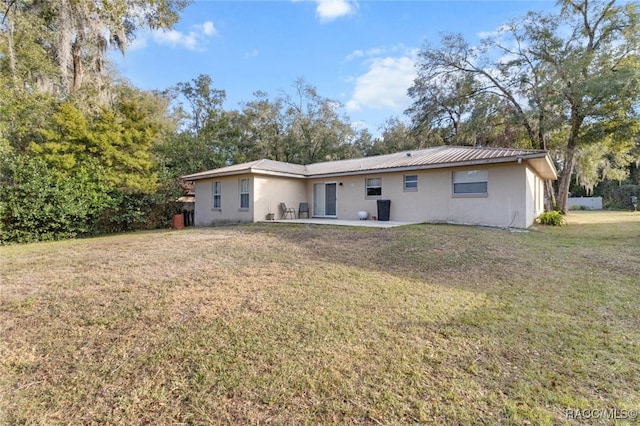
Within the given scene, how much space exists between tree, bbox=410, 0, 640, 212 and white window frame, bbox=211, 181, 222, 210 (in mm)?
14565

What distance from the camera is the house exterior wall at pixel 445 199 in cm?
973

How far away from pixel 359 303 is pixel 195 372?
1909 mm

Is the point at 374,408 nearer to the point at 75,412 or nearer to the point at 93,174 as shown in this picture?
the point at 75,412

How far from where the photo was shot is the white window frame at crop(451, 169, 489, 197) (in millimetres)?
10227

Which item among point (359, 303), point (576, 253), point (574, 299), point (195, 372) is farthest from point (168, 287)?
point (576, 253)

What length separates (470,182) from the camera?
10.5 metres

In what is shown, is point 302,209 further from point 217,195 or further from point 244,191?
point 217,195

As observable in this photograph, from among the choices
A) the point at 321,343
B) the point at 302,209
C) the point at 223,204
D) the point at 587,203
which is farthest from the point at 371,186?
the point at 587,203

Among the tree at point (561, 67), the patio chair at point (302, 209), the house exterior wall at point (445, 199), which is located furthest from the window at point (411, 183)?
the tree at point (561, 67)

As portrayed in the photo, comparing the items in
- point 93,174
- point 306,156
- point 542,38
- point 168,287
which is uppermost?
point 542,38

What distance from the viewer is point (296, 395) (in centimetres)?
206

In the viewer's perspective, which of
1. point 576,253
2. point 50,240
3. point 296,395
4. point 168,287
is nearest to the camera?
point 296,395

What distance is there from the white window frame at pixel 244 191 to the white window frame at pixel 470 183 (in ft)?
26.0

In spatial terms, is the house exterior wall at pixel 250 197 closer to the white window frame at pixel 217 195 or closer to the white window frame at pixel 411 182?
the white window frame at pixel 217 195
